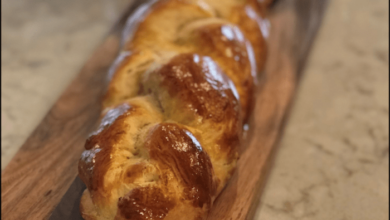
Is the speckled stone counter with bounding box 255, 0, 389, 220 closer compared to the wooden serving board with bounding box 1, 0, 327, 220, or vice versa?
the wooden serving board with bounding box 1, 0, 327, 220

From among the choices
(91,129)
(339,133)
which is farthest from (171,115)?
(339,133)

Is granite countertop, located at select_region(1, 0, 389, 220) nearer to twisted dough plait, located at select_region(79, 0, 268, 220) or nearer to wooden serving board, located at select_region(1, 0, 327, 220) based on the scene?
wooden serving board, located at select_region(1, 0, 327, 220)

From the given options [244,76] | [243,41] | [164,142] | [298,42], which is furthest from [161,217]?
[298,42]

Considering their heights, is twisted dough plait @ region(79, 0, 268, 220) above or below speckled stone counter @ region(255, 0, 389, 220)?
above

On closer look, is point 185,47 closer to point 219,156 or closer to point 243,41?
point 243,41

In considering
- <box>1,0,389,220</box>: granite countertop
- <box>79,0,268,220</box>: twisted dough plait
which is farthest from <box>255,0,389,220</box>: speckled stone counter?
<box>79,0,268,220</box>: twisted dough plait

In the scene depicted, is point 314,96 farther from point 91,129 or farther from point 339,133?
point 91,129
